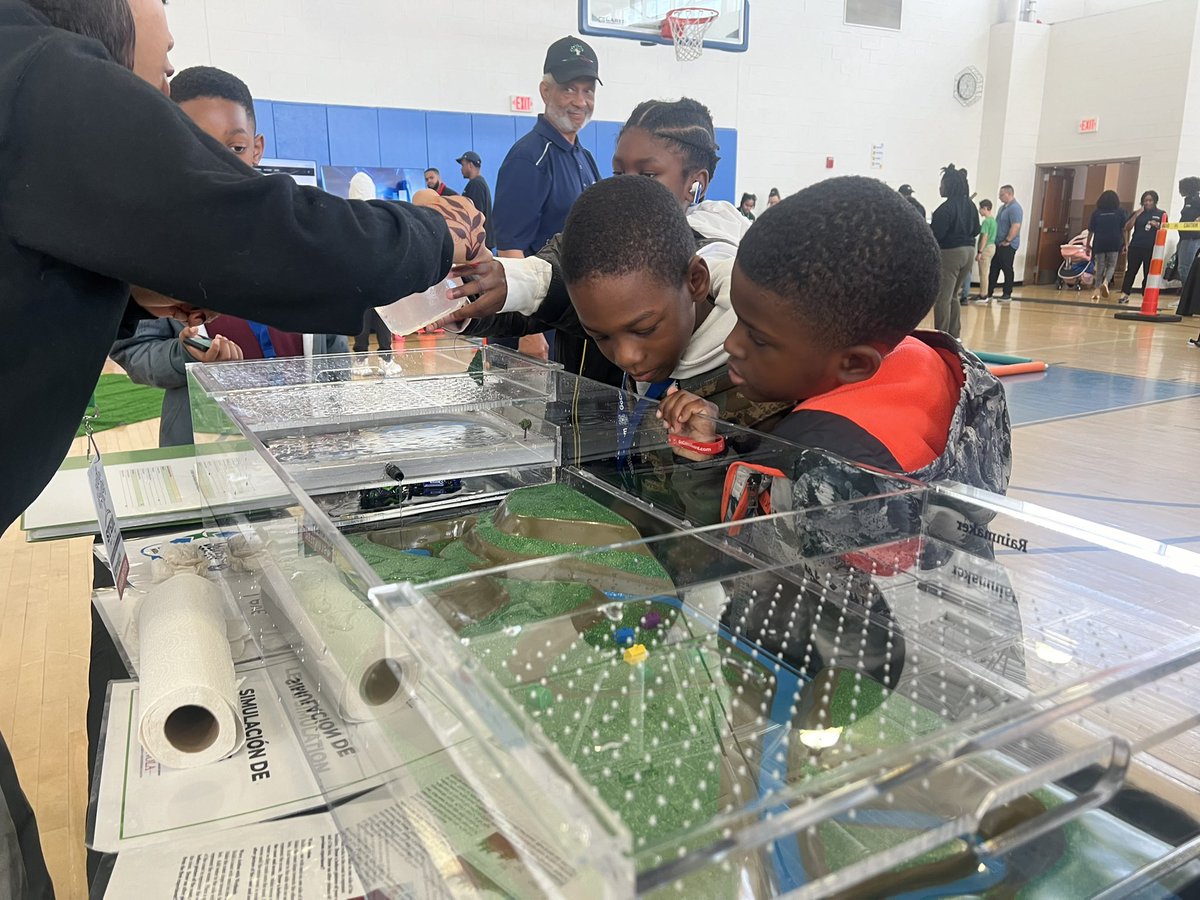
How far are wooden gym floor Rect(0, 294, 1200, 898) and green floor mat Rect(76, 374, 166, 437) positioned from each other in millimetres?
158

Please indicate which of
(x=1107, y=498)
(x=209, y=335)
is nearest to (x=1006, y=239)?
(x=1107, y=498)

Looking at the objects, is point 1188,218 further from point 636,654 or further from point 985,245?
point 636,654

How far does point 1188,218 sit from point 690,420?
30.7ft

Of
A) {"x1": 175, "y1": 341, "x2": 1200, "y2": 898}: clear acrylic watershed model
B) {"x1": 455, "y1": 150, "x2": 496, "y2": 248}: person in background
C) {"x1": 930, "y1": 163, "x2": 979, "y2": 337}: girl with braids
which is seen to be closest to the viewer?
{"x1": 175, "y1": 341, "x2": 1200, "y2": 898}: clear acrylic watershed model

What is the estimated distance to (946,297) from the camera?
585 cm

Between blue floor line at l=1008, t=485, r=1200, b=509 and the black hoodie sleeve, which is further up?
the black hoodie sleeve

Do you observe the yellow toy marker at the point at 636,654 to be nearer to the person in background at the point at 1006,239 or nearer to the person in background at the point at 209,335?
the person in background at the point at 209,335

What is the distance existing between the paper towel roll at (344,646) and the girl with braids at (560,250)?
0.55 metres

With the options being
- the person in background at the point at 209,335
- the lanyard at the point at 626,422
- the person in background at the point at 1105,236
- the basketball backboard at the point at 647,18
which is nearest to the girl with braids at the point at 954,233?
the basketball backboard at the point at 647,18

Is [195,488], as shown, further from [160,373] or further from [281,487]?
[281,487]

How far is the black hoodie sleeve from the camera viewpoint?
601mm

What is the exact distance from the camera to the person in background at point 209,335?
1.56 meters

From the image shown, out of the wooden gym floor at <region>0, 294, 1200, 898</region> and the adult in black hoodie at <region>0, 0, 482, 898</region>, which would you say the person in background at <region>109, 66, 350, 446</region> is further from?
the adult in black hoodie at <region>0, 0, 482, 898</region>

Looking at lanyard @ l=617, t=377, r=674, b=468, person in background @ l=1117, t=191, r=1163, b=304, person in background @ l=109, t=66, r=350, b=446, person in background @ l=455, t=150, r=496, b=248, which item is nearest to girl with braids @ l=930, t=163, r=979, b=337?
person in background @ l=455, t=150, r=496, b=248
